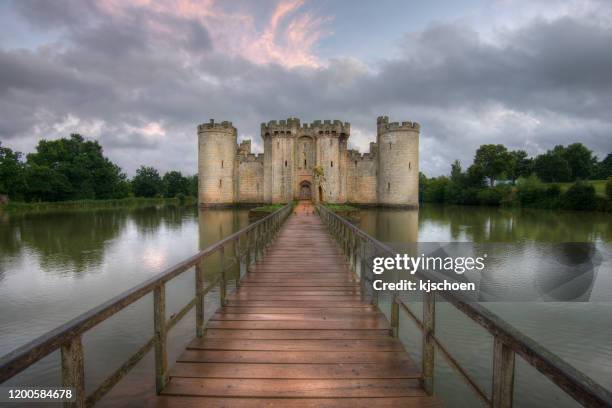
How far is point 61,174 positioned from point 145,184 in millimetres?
22415

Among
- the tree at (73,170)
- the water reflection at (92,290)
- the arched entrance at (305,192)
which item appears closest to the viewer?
the water reflection at (92,290)

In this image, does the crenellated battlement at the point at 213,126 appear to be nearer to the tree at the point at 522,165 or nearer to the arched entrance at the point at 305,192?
the arched entrance at the point at 305,192

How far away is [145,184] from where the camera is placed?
70.5 m

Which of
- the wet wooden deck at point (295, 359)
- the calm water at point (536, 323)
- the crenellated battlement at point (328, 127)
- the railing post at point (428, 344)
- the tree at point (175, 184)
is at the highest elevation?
the crenellated battlement at point (328, 127)

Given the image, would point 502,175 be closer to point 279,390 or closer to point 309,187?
point 309,187

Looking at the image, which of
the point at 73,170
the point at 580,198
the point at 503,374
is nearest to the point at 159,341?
the point at 503,374

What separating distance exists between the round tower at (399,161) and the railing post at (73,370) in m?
39.5

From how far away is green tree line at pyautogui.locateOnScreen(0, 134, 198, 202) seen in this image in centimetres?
4169

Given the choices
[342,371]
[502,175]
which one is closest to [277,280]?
[342,371]

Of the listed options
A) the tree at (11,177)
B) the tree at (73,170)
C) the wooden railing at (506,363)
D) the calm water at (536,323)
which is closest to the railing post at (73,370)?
the wooden railing at (506,363)

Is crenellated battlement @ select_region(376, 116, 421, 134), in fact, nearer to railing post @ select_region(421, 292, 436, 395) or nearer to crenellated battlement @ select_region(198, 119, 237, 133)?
crenellated battlement @ select_region(198, 119, 237, 133)

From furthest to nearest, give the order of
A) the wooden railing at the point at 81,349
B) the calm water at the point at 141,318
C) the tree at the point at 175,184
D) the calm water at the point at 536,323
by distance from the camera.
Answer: the tree at the point at 175,184, the calm water at the point at 141,318, the calm water at the point at 536,323, the wooden railing at the point at 81,349

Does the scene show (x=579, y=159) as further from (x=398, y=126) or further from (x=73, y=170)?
(x=73, y=170)

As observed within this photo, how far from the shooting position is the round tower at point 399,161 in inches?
1521
